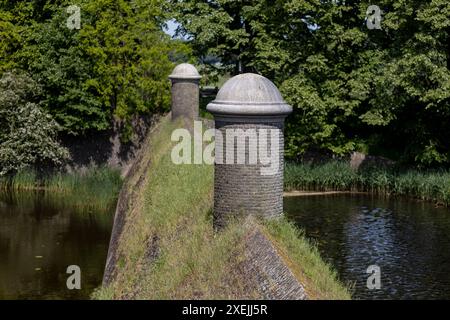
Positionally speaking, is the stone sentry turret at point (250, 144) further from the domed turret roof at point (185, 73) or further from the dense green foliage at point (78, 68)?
the dense green foliage at point (78, 68)

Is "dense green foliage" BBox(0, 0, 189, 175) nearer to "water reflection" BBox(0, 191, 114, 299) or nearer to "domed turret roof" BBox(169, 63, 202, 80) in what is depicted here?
"water reflection" BBox(0, 191, 114, 299)

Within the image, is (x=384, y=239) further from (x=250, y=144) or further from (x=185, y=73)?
(x=250, y=144)

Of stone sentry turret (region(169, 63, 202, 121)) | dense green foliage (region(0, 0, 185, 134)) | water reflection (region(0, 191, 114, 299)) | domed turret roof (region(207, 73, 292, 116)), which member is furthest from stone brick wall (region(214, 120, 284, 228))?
dense green foliage (region(0, 0, 185, 134))

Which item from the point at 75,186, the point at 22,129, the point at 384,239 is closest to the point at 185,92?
the point at 384,239

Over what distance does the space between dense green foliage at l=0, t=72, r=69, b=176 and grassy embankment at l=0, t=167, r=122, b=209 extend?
695 mm

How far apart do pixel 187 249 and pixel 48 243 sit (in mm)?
13801

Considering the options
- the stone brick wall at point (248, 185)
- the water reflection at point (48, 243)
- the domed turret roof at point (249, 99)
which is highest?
the domed turret roof at point (249, 99)

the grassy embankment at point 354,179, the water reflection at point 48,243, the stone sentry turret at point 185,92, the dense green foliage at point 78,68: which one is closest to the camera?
the water reflection at point 48,243

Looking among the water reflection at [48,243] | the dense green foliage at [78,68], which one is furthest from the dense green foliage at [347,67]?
the water reflection at [48,243]

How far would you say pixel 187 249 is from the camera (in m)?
10.8

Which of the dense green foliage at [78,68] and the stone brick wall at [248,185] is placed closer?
the stone brick wall at [248,185]

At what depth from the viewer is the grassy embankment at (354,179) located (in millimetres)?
29047

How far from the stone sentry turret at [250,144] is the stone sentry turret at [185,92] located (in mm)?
11596

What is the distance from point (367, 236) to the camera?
22.1 metres
